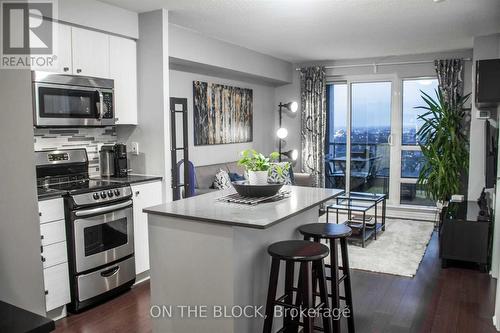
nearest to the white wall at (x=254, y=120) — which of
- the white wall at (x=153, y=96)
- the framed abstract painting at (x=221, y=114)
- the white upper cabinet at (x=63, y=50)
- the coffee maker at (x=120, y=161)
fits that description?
the framed abstract painting at (x=221, y=114)

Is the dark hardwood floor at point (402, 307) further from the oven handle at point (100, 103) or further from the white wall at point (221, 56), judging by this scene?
the white wall at point (221, 56)

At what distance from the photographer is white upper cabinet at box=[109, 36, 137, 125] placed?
3.83 m

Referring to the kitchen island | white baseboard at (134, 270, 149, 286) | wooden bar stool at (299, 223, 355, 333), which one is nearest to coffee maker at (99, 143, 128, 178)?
white baseboard at (134, 270, 149, 286)

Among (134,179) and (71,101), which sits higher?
(71,101)

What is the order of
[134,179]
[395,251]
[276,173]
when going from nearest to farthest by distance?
[276,173], [134,179], [395,251]

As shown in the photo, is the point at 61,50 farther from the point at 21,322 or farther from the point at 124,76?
the point at 21,322

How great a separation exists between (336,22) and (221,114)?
2237 millimetres

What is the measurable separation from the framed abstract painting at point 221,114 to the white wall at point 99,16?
63.4 inches

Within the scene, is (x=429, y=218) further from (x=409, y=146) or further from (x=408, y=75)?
(x=408, y=75)

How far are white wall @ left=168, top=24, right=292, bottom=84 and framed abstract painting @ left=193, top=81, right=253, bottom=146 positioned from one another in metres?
0.42

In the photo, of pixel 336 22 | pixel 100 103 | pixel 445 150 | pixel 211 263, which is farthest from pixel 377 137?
pixel 211 263

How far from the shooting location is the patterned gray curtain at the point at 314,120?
7.01 metres

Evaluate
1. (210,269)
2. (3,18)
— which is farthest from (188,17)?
(3,18)

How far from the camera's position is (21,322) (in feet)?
3.42
